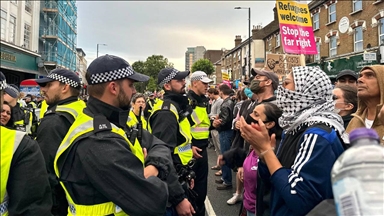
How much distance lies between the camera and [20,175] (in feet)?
5.56

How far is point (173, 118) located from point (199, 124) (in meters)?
1.38

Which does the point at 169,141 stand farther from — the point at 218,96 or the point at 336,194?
the point at 218,96

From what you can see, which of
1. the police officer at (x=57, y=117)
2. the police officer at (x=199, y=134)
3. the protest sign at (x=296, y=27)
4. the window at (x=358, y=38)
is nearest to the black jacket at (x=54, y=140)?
the police officer at (x=57, y=117)

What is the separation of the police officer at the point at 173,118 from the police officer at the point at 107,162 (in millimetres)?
1408

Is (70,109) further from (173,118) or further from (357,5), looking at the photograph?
(357,5)

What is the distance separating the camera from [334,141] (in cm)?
185

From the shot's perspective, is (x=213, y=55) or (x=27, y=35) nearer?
(x=27, y=35)

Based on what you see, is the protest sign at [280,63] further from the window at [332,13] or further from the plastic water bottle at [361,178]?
the window at [332,13]

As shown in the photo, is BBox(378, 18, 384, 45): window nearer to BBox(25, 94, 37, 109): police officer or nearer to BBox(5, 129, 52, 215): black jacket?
BBox(25, 94, 37, 109): police officer

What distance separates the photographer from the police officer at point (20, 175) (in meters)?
1.62

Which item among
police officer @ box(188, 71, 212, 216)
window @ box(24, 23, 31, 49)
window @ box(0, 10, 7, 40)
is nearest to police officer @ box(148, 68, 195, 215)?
police officer @ box(188, 71, 212, 216)

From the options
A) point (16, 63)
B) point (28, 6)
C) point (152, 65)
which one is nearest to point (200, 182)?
point (16, 63)

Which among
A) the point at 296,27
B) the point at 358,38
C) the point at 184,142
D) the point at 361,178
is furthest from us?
the point at 358,38

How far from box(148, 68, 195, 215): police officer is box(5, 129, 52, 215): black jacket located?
155 centimetres
